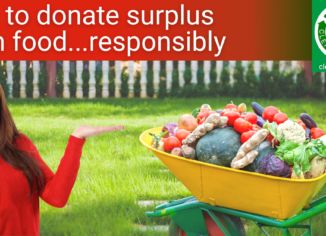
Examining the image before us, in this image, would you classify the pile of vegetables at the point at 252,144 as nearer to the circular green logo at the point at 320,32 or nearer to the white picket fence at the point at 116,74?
the circular green logo at the point at 320,32

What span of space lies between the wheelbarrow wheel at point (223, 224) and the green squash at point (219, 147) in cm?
37

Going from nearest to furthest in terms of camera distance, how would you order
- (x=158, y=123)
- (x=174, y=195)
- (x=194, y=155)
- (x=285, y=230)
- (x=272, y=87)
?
(x=285, y=230), (x=194, y=155), (x=174, y=195), (x=158, y=123), (x=272, y=87)

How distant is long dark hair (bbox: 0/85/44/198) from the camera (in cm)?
166

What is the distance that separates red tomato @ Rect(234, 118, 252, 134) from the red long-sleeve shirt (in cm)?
85

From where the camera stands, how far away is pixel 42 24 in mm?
7320

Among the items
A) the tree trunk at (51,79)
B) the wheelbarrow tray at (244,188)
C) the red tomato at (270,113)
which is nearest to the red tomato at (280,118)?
the red tomato at (270,113)

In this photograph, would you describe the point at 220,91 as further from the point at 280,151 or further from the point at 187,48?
the point at 280,151

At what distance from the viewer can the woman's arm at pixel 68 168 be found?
5.25 feet

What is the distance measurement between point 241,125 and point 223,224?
600 millimetres

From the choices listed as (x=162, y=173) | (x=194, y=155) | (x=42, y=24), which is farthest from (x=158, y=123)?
(x=194, y=155)

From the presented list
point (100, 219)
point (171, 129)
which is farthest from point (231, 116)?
point (100, 219)

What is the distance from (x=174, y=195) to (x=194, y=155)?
4.40ft

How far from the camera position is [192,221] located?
2.28 meters

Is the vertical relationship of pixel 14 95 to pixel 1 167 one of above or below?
below
